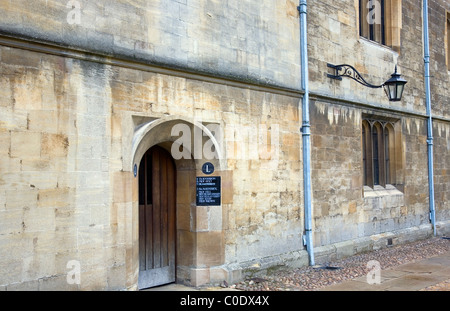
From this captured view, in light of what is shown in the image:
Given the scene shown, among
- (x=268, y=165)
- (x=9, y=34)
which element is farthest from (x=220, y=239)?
(x=9, y=34)

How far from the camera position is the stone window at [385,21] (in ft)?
37.9

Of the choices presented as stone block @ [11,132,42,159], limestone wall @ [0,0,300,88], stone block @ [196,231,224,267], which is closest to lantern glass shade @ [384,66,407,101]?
limestone wall @ [0,0,300,88]

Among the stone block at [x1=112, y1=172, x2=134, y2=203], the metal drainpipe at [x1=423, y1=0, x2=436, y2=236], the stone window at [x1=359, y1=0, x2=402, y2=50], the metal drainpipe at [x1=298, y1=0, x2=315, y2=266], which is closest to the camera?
the stone block at [x1=112, y1=172, x2=134, y2=203]

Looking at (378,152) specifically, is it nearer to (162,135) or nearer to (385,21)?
(385,21)

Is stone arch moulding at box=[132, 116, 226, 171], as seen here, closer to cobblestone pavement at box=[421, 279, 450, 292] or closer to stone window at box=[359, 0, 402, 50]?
cobblestone pavement at box=[421, 279, 450, 292]

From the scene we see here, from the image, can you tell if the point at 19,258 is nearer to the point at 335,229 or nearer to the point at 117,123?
the point at 117,123

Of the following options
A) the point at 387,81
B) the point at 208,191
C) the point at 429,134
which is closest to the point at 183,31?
the point at 208,191

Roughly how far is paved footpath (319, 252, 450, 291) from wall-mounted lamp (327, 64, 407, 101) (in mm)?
3178

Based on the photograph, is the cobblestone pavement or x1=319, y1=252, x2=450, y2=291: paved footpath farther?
x1=319, y1=252, x2=450, y2=291: paved footpath

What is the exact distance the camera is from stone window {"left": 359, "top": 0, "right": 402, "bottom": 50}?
37.9 ft

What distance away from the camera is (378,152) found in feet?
37.5

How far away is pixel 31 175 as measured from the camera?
A: 510 cm

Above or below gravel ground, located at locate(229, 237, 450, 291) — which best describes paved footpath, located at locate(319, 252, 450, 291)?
below

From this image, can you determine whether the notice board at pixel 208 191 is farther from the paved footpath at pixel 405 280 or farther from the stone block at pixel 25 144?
the stone block at pixel 25 144
